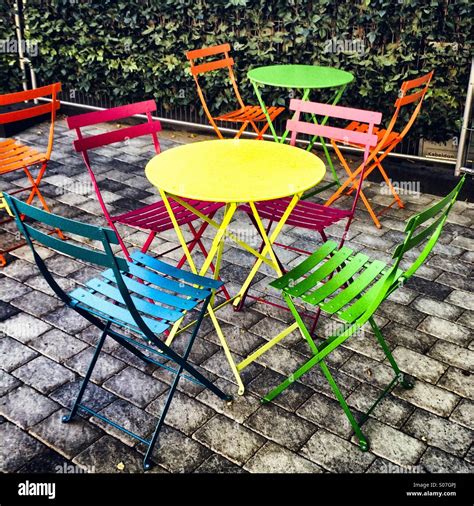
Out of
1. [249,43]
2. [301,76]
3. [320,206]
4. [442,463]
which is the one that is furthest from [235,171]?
[249,43]

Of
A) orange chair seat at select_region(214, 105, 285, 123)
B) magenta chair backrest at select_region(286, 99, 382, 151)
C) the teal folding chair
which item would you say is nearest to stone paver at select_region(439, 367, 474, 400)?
the teal folding chair

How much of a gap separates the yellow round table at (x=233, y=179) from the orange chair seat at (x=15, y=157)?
1.69m

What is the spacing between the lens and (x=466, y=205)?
6.18 m

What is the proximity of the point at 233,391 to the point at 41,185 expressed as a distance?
380cm

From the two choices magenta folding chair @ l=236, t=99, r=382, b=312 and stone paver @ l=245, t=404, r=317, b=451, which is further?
magenta folding chair @ l=236, t=99, r=382, b=312

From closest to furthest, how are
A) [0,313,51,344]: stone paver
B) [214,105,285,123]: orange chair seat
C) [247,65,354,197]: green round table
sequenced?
[0,313,51,344]: stone paver < [247,65,354,197]: green round table < [214,105,285,123]: orange chair seat

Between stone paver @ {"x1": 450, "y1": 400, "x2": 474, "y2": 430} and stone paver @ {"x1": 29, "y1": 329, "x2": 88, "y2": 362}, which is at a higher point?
stone paver @ {"x1": 29, "y1": 329, "x2": 88, "y2": 362}

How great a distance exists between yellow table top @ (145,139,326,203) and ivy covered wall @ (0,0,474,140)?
111 inches

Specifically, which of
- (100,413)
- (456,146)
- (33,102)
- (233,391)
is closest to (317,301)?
(233,391)

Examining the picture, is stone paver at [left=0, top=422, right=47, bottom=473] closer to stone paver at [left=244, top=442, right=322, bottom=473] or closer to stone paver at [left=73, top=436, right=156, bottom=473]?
stone paver at [left=73, top=436, right=156, bottom=473]

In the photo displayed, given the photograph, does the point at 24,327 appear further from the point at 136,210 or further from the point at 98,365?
the point at 136,210

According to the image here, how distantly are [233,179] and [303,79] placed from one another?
107 inches

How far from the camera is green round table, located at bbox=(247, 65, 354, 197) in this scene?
5.79m

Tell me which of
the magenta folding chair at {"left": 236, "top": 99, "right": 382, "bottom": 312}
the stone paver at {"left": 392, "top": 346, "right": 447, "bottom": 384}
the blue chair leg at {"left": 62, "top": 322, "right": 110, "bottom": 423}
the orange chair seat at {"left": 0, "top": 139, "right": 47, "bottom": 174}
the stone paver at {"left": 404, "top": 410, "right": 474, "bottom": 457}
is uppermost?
the magenta folding chair at {"left": 236, "top": 99, "right": 382, "bottom": 312}
